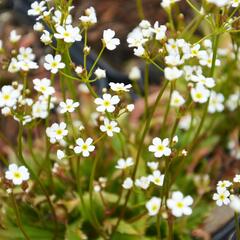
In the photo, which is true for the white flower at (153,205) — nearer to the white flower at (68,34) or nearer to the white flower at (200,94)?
the white flower at (200,94)

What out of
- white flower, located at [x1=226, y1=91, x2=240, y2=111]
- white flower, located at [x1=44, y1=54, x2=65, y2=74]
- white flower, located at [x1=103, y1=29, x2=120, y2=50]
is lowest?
white flower, located at [x1=44, y1=54, x2=65, y2=74]

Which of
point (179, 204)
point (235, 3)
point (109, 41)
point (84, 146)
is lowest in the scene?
point (179, 204)

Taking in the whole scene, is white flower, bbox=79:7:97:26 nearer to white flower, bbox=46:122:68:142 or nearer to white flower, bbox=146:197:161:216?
white flower, bbox=46:122:68:142

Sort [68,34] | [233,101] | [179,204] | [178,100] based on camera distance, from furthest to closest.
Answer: [233,101], [178,100], [68,34], [179,204]

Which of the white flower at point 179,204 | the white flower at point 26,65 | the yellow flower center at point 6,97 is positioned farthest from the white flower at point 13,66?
the white flower at point 179,204

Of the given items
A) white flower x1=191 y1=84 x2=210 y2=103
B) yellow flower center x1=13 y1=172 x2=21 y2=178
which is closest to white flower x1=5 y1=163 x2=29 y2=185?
yellow flower center x1=13 y1=172 x2=21 y2=178

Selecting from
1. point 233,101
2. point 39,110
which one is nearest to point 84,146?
point 39,110

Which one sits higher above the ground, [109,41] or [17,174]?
[109,41]

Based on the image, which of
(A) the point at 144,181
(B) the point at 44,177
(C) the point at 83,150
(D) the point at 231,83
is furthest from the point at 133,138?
(C) the point at 83,150

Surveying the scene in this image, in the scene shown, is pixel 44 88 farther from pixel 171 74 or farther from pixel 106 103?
pixel 171 74

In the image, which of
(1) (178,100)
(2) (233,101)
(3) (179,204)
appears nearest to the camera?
(3) (179,204)

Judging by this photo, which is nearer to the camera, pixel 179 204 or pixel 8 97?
pixel 179 204
